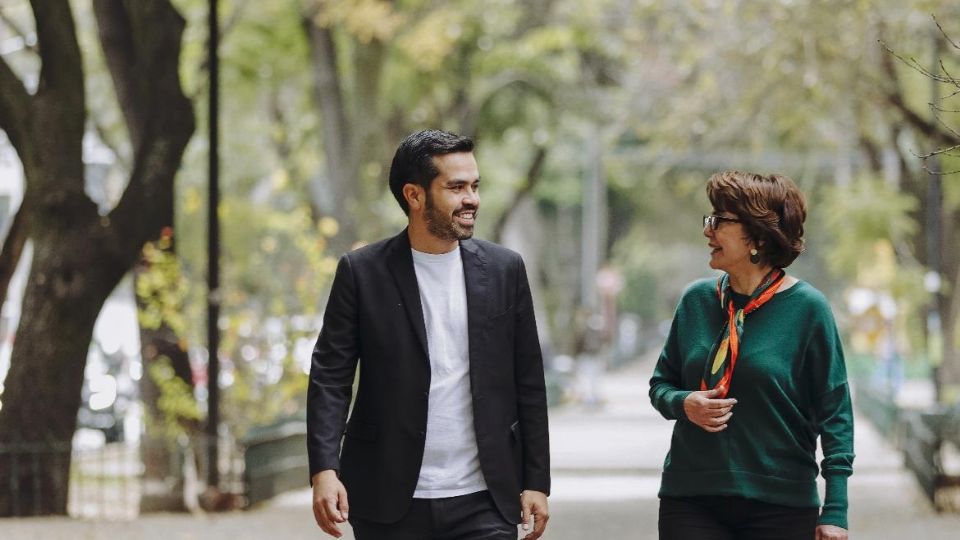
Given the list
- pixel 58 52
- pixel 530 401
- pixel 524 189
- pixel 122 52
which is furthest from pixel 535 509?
pixel 524 189

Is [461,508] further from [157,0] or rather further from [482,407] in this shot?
[157,0]

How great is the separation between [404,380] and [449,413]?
151mm

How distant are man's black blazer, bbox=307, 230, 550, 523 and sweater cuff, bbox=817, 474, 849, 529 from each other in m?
0.77

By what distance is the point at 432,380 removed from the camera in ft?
16.2

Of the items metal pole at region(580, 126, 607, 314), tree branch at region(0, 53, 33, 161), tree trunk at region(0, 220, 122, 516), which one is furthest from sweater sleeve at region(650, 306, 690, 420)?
metal pole at region(580, 126, 607, 314)

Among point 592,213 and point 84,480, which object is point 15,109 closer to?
point 84,480

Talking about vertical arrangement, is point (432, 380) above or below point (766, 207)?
below

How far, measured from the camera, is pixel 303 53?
25516 mm

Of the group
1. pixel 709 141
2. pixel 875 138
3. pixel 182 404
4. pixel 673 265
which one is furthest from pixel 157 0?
pixel 673 265

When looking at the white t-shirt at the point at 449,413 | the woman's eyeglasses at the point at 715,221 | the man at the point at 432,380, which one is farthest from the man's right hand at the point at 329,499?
the woman's eyeglasses at the point at 715,221

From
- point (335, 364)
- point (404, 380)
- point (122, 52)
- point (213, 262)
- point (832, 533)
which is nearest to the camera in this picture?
point (832, 533)

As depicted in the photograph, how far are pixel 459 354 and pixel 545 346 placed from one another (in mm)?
48023

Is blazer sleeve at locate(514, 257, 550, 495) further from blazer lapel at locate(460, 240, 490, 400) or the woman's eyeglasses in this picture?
the woman's eyeglasses

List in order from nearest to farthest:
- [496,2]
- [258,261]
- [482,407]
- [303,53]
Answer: [482,407], [303,53], [496,2], [258,261]
